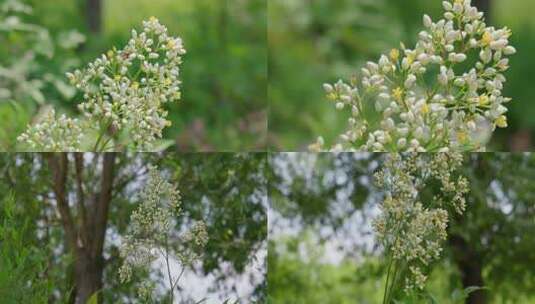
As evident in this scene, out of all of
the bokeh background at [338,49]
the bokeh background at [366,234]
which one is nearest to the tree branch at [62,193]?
the bokeh background at [366,234]

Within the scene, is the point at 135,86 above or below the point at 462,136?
above

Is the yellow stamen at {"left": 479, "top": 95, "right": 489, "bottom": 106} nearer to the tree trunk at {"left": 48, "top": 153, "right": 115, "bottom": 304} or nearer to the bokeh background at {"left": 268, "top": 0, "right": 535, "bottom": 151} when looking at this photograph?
the tree trunk at {"left": 48, "top": 153, "right": 115, "bottom": 304}

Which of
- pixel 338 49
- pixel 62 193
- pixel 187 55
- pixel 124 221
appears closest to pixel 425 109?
pixel 124 221

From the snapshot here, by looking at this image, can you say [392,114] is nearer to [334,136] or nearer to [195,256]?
[195,256]

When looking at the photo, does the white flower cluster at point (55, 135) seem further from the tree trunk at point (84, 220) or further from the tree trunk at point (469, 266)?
the tree trunk at point (469, 266)

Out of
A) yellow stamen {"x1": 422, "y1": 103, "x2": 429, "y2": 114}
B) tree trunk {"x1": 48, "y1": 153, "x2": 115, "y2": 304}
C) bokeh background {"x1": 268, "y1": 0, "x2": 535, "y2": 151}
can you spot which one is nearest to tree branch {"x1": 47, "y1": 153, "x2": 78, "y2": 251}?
tree trunk {"x1": 48, "y1": 153, "x2": 115, "y2": 304}

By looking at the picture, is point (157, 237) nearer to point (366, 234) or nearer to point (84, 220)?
point (84, 220)
